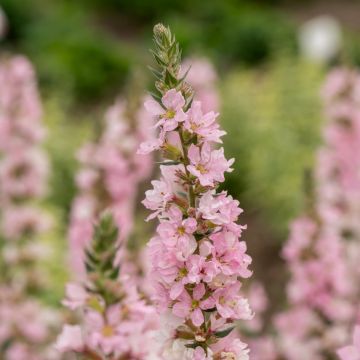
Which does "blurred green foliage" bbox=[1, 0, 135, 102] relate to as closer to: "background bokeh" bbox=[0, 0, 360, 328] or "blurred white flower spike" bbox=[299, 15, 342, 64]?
→ "background bokeh" bbox=[0, 0, 360, 328]

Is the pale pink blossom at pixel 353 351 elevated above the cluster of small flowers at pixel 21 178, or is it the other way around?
the cluster of small flowers at pixel 21 178

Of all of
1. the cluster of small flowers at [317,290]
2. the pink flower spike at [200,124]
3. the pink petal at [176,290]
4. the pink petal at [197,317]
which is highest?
the cluster of small flowers at [317,290]

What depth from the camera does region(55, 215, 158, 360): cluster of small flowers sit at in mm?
2324

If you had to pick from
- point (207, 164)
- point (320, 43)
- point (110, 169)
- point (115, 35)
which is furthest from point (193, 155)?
point (115, 35)

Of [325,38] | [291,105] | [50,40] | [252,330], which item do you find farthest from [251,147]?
[50,40]

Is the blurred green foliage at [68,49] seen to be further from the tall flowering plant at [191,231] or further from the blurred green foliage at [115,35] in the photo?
the tall flowering plant at [191,231]

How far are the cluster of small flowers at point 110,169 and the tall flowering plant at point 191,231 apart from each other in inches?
86.3

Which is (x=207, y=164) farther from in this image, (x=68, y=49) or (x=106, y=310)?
(x=68, y=49)

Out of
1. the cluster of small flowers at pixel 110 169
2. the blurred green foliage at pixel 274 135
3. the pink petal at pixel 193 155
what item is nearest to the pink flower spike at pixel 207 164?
the pink petal at pixel 193 155

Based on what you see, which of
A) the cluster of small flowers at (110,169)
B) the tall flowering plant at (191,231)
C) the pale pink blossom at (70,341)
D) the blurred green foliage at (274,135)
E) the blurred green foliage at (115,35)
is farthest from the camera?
the blurred green foliage at (115,35)

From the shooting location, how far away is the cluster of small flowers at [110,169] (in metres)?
4.14

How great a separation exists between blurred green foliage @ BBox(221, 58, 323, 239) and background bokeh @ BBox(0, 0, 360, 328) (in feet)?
0.04

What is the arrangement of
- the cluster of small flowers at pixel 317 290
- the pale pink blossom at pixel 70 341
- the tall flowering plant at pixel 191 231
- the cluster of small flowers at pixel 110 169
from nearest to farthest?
the tall flowering plant at pixel 191 231 → the pale pink blossom at pixel 70 341 → the cluster of small flowers at pixel 317 290 → the cluster of small flowers at pixel 110 169

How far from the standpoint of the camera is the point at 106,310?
237 cm
